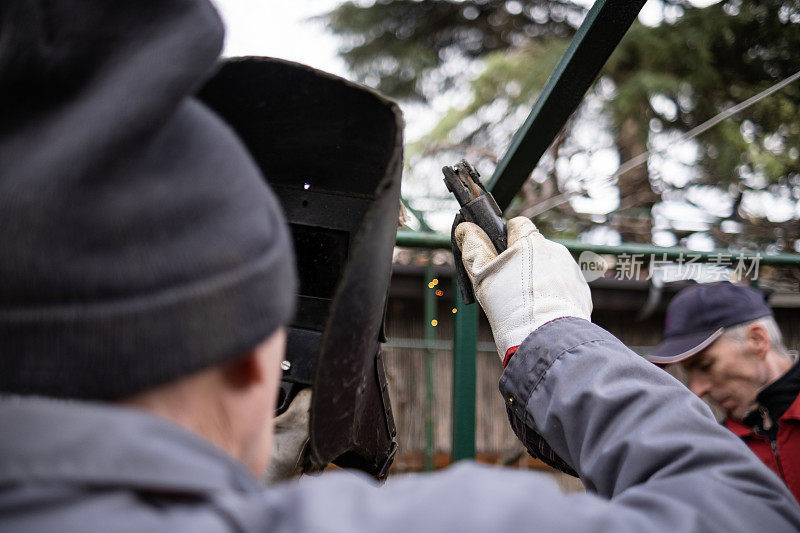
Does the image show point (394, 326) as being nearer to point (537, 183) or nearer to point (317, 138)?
point (537, 183)

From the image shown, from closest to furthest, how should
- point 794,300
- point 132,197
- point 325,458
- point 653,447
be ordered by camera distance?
point 132,197 → point 653,447 → point 325,458 → point 794,300

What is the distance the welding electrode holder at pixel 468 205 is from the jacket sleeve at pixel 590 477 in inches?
10.4

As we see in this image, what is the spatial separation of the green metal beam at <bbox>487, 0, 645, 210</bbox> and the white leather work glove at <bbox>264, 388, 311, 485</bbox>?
62cm

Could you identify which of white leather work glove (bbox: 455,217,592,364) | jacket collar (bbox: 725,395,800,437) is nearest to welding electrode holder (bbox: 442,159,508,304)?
white leather work glove (bbox: 455,217,592,364)

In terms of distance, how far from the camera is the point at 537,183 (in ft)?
16.4

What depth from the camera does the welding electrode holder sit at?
1.11 metres

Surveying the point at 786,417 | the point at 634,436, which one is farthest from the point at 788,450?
the point at 634,436

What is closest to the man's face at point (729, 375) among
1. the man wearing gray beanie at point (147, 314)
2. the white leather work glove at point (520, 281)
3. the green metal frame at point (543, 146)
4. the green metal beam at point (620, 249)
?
the green metal beam at point (620, 249)

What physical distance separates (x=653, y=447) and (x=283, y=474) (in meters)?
0.59

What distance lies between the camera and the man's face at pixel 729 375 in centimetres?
222

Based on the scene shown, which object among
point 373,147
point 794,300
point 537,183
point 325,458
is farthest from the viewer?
point 537,183

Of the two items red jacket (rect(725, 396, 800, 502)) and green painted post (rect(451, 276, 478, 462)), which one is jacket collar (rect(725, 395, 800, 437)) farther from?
green painted post (rect(451, 276, 478, 462))

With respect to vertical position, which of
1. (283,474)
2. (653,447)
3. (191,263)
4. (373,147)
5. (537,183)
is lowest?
(283,474)

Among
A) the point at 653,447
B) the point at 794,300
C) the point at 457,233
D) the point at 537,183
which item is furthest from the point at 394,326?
the point at 653,447
